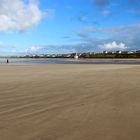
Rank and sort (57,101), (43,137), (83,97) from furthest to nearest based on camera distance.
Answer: (83,97), (57,101), (43,137)

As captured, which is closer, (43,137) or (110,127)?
(43,137)

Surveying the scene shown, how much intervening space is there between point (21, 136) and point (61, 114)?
1.70 meters

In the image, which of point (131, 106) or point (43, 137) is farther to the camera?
point (131, 106)

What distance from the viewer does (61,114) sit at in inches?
246

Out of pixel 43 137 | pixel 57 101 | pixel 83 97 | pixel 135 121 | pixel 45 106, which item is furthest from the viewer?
pixel 83 97

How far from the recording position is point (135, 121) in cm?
566

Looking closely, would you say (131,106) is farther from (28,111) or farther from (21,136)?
(21,136)

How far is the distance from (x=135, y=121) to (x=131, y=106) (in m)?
1.53

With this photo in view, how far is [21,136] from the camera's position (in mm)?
4691

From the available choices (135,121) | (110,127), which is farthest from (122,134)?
(135,121)

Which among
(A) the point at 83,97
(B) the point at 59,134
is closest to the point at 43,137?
(B) the point at 59,134

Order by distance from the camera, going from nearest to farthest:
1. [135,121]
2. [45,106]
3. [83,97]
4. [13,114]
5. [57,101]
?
[135,121], [13,114], [45,106], [57,101], [83,97]

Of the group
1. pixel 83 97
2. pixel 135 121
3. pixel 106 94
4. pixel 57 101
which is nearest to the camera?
pixel 135 121

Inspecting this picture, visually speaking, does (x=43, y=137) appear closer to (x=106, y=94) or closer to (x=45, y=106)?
(x=45, y=106)
